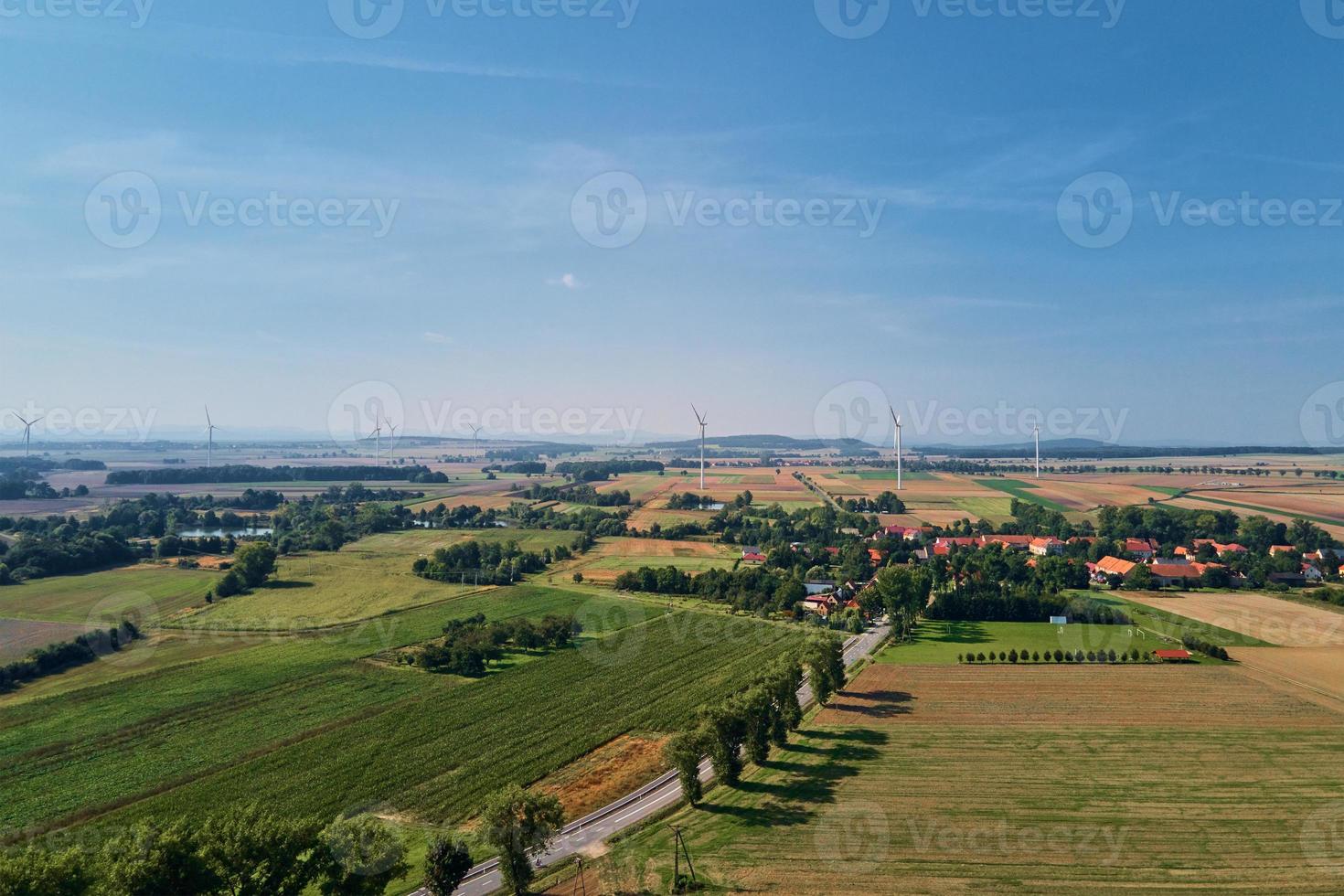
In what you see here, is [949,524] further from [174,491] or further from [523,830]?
[174,491]

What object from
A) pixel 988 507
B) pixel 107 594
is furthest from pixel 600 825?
pixel 988 507

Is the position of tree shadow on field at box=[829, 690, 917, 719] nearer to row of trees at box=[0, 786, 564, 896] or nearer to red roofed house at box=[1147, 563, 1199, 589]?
row of trees at box=[0, 786, 564, 896]

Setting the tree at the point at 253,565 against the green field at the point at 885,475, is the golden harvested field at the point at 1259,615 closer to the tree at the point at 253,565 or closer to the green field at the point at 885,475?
the tree at the point at 253,565

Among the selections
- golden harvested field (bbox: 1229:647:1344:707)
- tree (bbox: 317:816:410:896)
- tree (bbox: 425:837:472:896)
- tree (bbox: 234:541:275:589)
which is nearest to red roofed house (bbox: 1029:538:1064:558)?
golden harvested field (bbox: 1229:647:1344:707)

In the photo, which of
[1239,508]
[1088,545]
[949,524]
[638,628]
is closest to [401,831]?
[638,628]

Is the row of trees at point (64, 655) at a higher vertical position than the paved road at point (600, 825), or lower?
higher

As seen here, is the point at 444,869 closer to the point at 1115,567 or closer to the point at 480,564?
the point at 480,564

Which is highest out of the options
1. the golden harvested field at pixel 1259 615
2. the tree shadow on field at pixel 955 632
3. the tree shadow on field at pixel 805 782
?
the golden harvested field at pixel 1259 615

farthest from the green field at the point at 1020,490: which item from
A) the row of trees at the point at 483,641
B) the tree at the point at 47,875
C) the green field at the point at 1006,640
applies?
the tree at the point at 47,875
